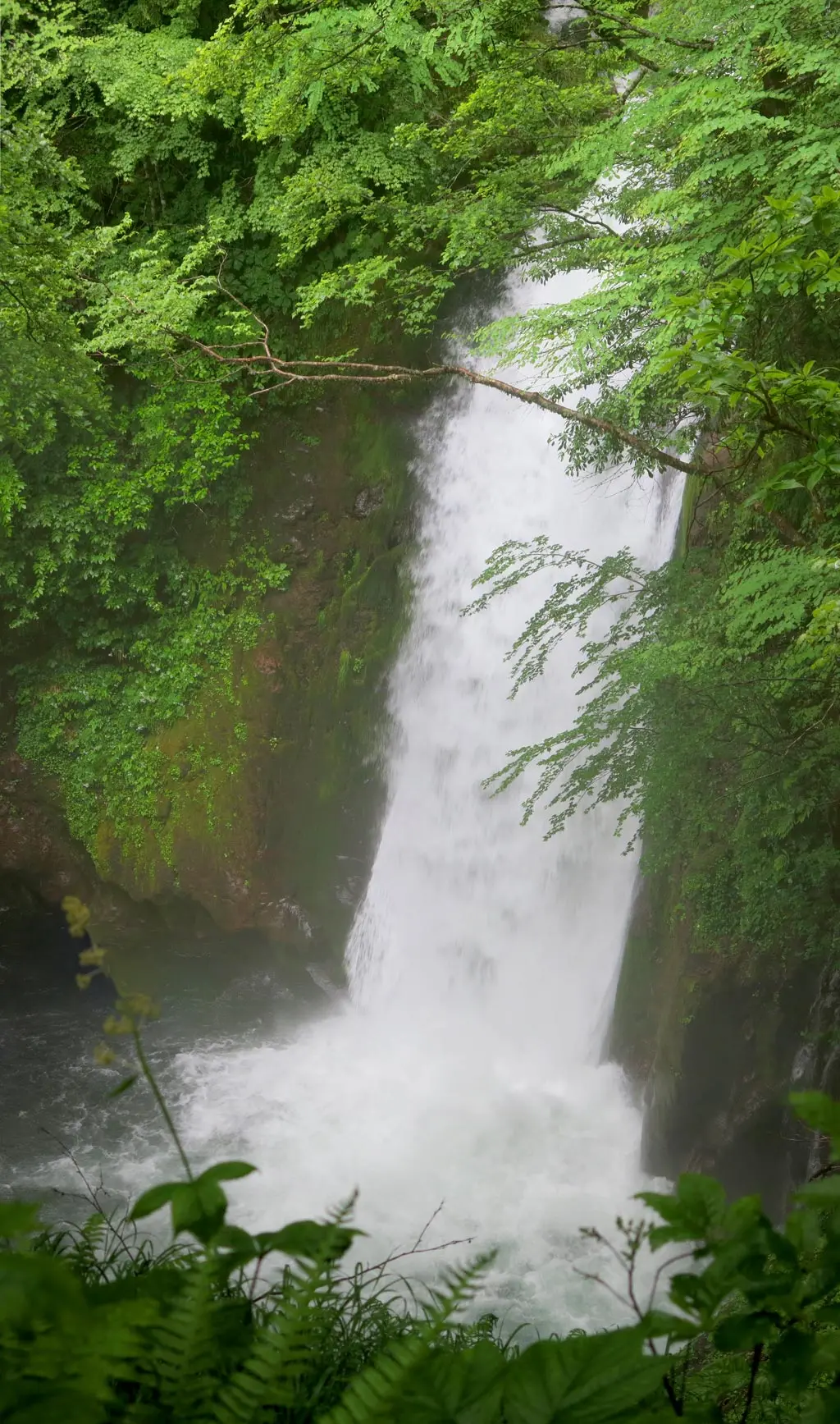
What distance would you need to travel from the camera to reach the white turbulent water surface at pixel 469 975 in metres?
6.71

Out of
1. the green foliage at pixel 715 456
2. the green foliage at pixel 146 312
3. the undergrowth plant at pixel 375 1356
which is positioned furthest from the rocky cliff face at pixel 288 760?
the undergrowth plant at pixel 375 1356

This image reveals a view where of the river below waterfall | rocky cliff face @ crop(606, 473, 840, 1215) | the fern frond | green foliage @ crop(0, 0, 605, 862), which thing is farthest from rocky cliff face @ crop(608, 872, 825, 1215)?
green foliage @ crop(0, 0, 605, 862)

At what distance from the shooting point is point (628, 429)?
18.9ft

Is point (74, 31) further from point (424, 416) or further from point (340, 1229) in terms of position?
point (340, 1229)

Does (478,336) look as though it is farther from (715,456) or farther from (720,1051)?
(720,1051)

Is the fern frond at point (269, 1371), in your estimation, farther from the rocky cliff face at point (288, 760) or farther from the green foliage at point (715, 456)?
the rocky cliff face at point (288, 760)

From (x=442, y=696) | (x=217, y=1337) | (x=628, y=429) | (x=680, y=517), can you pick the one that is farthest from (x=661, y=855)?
(x=217, y=1337)

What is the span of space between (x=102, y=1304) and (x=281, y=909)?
904 cm

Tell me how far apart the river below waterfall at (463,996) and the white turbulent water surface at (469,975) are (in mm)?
18

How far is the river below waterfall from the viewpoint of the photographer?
6699 mm

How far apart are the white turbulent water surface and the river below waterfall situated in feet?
0.06

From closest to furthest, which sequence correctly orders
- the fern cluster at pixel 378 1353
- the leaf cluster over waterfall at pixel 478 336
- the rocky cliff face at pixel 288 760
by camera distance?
1. the fern cluster at pixel 378 1353
2. the leaf cluster over waterfall at pixel 478 336
3. the rocky cliff face at pixel 288 760

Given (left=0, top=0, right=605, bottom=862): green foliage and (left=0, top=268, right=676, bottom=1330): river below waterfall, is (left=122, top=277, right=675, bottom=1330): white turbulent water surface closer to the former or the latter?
(left=0, top=268, right=676, bottom=1330): river below waterfall

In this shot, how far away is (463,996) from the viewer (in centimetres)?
861
